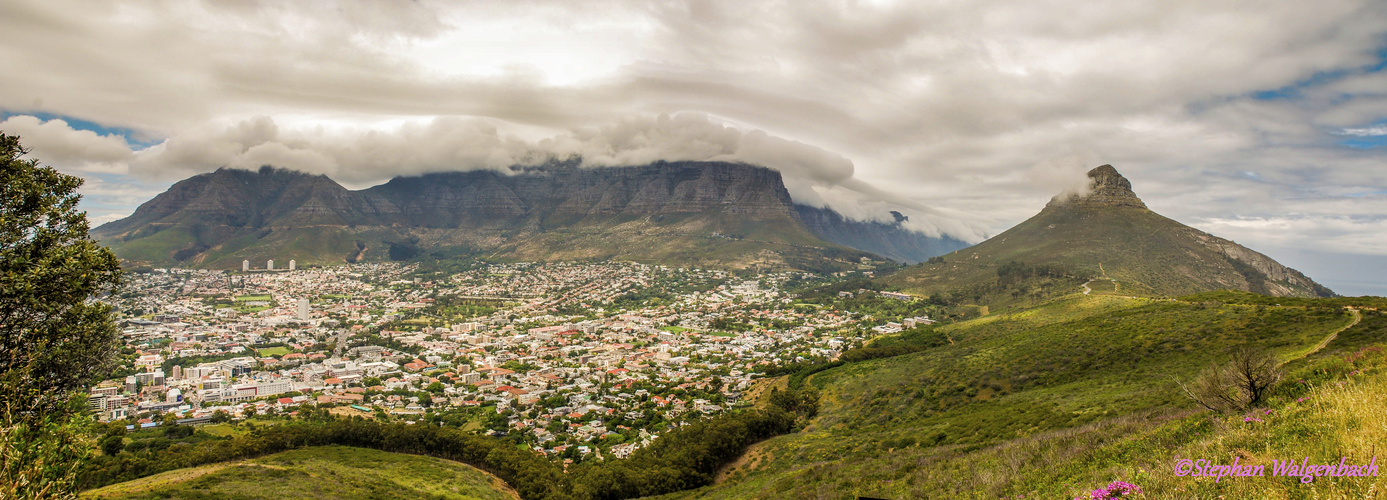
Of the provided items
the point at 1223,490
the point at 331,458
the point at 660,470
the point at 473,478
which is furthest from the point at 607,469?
the point at 1223,490

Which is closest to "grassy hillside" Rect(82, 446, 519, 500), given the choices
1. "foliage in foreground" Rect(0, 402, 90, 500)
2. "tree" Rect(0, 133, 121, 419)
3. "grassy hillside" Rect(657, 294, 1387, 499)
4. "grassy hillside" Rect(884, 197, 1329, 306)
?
"tree" Rect(0, 133, 121, 419)

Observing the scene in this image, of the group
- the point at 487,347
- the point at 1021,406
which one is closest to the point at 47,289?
the point at 1021,406

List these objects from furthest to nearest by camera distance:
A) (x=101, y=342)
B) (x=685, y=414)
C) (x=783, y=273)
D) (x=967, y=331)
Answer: (x=783, y=273) < (x=967, y=331) < (x=685, y=414) < (x=101, y=342)

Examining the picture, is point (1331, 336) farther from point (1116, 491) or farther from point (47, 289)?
point (47, 289)

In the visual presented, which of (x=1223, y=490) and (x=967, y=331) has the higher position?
(x=1223, y=490)

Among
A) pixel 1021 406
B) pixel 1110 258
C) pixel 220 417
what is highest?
pixel 1110 258

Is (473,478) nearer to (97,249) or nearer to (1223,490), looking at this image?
(97,249)

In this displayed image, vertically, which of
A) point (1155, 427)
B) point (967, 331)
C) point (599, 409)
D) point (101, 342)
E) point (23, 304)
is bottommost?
point (599, 409)

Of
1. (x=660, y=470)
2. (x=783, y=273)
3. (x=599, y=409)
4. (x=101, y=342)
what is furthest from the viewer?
(x=783, y=273)
